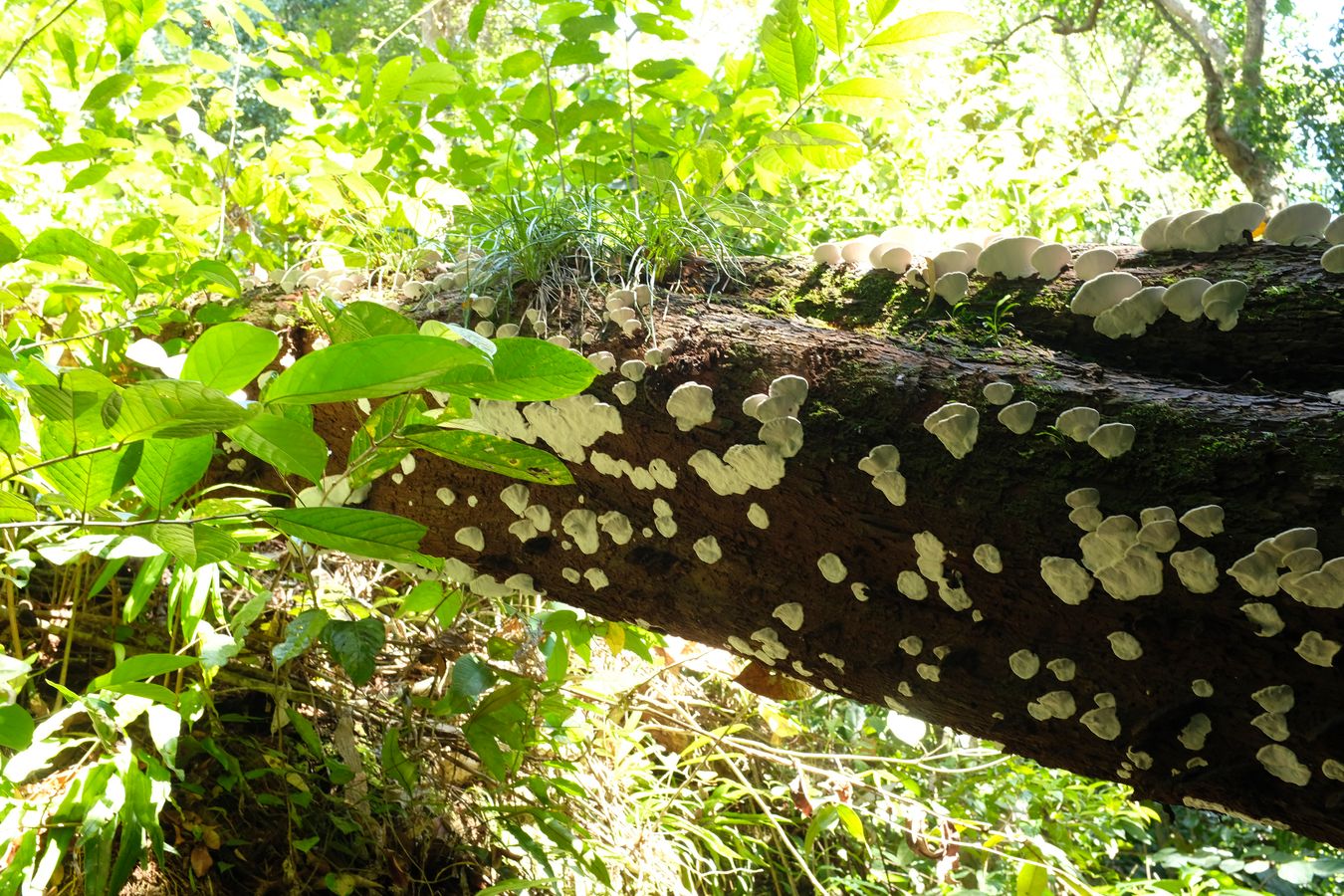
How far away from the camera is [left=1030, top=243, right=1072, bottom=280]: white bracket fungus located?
1.02m

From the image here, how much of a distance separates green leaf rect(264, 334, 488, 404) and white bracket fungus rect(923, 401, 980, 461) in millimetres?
539

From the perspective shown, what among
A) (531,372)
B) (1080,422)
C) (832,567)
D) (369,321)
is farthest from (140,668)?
(1080,422)

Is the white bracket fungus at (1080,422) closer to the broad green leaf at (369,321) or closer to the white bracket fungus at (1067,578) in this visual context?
the white bracket fungus at (1067,578)

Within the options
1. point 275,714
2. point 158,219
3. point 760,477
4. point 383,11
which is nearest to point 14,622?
point 275,714

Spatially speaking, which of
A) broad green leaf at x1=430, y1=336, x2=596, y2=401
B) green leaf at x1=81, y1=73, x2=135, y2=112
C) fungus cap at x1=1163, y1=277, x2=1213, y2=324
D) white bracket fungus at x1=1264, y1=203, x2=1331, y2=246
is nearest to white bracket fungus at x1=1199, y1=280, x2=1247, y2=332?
fungus cap at x1=1163, y1=277, x2=1213, y2=324

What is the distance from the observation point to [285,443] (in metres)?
0.54

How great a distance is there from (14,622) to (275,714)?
0.42 meters

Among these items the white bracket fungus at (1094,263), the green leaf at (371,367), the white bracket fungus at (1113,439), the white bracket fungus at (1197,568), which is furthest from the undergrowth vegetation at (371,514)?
the white bracket fungus at (1197,568)

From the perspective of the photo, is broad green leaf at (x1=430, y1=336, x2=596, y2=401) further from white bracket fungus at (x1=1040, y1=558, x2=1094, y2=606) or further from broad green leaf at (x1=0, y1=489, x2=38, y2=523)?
white bracket fungus at (x1=1040, y1=558, x2=1094, y2=606)

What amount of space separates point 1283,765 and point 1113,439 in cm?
31

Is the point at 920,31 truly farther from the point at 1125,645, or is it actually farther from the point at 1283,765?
the point at 1283,765

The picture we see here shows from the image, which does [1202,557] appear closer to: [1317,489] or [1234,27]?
[1317,489]

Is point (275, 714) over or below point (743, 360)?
below

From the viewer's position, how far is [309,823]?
4.88 feet
